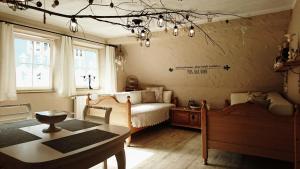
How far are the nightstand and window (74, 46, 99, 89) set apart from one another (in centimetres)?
204

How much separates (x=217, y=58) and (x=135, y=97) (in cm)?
211

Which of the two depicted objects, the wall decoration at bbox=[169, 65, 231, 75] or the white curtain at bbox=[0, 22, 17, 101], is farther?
the wall decoration at bbox=[169, 65, 231, 75]

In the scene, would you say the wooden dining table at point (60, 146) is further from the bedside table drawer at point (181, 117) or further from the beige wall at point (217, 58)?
the bedside table drawer at point (181, 117)

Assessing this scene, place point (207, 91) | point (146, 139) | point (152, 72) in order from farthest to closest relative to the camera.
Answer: point (152, 72) < point (207, 91) < point (146, 139)

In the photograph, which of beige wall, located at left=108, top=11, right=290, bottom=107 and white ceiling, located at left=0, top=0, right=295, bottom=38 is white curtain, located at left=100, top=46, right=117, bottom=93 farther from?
white ceiling, located at left=0, top=0, right=295, bottom=38

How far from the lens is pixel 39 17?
11.2 feet

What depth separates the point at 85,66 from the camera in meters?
4.72

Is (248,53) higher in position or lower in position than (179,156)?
higher

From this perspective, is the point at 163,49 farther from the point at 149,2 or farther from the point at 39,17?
the point at 39,17

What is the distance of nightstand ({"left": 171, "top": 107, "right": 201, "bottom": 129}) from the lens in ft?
14.4

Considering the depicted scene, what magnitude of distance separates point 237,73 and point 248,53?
478mm

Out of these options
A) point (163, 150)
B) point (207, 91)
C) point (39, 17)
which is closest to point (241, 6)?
point (207, 91)

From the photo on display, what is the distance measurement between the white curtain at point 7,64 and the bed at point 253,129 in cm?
295

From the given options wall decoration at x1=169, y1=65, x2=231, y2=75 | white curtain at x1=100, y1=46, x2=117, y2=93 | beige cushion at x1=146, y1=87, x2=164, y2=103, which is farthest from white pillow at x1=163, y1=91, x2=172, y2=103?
white curtain at x1=100, y1=46, x2=117, y2=93
